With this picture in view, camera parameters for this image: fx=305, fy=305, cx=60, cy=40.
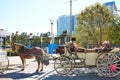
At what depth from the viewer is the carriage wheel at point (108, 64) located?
1171cm

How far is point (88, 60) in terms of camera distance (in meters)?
12.2

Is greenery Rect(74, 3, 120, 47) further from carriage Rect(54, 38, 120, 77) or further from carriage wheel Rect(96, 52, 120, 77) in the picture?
carriage wheel Rect(96, 52, 120, 77)

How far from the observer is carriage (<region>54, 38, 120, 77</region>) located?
38.5ft

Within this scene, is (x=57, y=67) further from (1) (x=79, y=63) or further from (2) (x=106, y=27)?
(2) (x=106, y=27)

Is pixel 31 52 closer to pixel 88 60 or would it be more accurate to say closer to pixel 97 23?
pixel 88 60

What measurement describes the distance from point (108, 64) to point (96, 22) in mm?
33881

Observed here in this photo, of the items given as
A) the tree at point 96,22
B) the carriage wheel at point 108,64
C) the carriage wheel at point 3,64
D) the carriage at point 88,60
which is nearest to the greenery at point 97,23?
the tree at point 96,22

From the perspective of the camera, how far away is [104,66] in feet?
38.7

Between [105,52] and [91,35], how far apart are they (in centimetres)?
3549

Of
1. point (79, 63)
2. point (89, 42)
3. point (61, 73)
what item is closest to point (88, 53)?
point (79, 63)

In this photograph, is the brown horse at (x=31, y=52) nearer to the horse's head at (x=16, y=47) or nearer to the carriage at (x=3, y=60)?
the horse's head at (x=16, y=47)

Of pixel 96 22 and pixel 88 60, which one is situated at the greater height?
pixel 96 22

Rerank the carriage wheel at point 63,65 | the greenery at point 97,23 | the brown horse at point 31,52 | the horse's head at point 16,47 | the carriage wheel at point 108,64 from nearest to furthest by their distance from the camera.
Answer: the carriage wheel at point 108,64, the carriage wheel at point 63,65, the brown horse at point 31,52, the horse's head at point 16,47, the greenery at point 97,23

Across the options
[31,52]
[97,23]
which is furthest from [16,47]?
[97,23]
